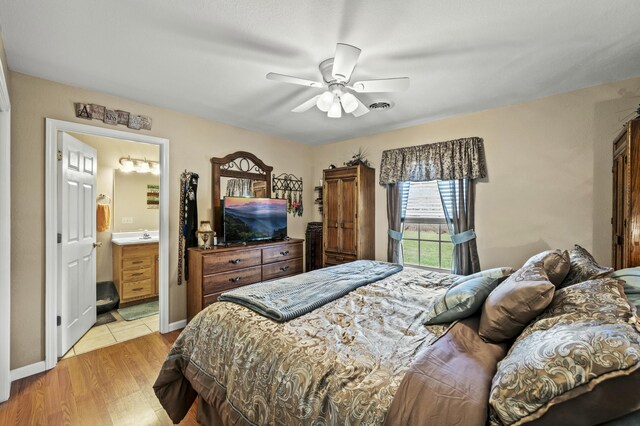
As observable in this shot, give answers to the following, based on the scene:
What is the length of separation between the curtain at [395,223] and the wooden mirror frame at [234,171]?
6.17 feet

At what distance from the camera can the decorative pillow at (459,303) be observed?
4.80ft

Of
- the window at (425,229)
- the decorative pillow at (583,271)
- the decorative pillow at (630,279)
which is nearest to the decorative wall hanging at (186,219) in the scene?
the window at (425,229)

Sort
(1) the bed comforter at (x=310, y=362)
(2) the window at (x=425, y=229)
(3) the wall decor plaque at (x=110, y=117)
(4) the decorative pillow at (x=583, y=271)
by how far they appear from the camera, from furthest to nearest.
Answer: (2) the window at (x=425, y=229)
(3) the wall decor plaque at (x=110, y=117)
(4) the decorative pillow at (x=583, y=271)
(1) the bed comforter at (x=310, y=362)

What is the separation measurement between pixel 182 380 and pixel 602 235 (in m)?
3.72

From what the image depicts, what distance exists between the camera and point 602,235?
258cm

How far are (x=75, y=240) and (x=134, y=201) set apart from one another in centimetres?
179

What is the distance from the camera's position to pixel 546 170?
286cm

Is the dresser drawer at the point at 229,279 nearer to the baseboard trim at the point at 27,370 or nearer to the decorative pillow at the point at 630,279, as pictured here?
the baseboard trim at the point at 27,370

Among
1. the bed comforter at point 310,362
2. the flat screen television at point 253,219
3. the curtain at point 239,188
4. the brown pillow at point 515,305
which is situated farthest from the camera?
the curtain at point 239,188

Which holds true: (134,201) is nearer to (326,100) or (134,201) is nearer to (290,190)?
(290,190)

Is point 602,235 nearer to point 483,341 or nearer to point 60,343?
point 483,341

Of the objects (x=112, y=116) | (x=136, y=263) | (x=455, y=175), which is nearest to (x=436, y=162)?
(x=455, y=175)

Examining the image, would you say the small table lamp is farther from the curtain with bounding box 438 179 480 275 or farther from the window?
the curtain with bounding box 438 179 480 275

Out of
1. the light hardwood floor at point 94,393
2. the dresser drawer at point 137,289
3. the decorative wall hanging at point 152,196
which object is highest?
the decorative wall hanging at point 152,196
